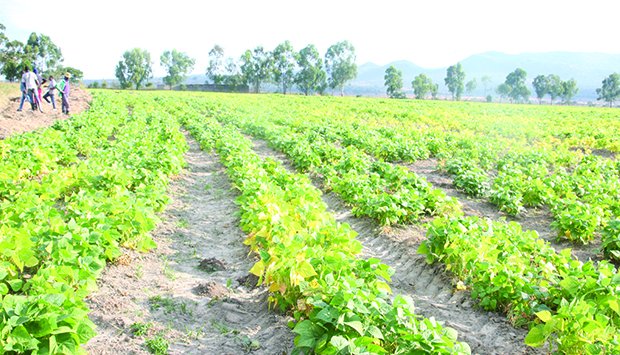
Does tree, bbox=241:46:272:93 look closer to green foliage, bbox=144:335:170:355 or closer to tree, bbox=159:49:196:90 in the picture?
tree, bbox=159:49:196:90

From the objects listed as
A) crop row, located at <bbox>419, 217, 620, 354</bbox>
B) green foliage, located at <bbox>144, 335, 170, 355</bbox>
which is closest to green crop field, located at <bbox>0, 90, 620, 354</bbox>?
crop row, located at <bbox>419, 217, 620, 354</bbox>

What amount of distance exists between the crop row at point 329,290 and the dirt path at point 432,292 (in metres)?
0.55

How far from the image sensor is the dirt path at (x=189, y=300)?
450 centimetres

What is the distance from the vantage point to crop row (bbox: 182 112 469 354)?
3.44 m

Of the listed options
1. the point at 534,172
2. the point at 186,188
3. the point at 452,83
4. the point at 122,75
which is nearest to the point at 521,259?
the point at 534,172

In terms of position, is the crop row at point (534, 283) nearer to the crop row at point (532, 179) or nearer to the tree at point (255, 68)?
the crop row at point (532, 179)

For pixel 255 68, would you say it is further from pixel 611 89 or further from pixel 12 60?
pixel 611 89

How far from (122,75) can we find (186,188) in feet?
345

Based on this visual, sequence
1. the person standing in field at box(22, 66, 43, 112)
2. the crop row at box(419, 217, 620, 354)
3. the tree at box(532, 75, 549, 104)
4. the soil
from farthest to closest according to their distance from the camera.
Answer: the tree at box(532, 75, 549, 104)
the person standing in field at box(22, 66, 43, 112)
the soil
the crop row at box(419, 217, 620, 354)

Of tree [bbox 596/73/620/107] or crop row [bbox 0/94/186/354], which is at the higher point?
tree [bbox 596/73/620/107]

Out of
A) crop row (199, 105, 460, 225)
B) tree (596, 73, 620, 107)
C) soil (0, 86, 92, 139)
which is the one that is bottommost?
crop row (199, 105, 460, 225)

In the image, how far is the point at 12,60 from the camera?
76.0 metres

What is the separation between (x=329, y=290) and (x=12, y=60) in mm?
90293

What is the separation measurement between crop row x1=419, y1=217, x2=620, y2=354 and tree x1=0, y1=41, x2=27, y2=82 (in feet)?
271
